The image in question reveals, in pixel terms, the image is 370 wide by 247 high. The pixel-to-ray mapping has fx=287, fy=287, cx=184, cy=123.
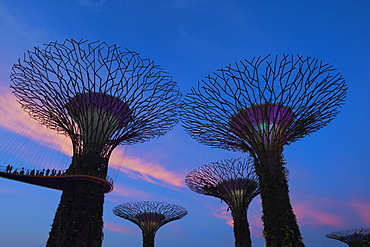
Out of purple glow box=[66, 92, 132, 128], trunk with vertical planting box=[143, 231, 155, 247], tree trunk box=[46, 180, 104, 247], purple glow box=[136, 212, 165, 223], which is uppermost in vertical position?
purple glow box=[66, 92, 132, 128]

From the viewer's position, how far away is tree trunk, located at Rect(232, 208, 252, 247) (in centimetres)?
2220

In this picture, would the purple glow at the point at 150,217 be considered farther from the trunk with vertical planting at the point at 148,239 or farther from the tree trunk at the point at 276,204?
the tree trunk at the point at 276,204

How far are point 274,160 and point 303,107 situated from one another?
3009mm

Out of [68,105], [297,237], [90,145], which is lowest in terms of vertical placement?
[297,237]

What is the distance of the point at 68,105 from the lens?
56.6ft

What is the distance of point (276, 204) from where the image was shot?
41.4 feet

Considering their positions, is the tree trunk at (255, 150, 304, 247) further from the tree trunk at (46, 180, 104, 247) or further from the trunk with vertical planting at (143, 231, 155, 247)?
the trunk with vertical planting at (143, 231, 155, 247)

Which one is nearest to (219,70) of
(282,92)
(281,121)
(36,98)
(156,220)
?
(282,92)

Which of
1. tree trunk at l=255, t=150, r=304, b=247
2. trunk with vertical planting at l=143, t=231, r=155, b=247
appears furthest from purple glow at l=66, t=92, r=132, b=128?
trunk with vertical planting at l=143, t=231, r=155, b=247

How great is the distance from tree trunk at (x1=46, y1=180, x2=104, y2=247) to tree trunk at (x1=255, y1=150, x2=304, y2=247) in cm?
942

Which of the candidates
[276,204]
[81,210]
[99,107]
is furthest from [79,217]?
[276,204]

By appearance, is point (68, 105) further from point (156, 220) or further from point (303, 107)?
point (156, 220)

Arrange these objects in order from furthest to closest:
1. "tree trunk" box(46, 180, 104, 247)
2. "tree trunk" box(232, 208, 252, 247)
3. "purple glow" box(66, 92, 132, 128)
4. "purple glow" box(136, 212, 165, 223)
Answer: "purple glow" box(136, 212, 165, 223), "tree trunk" box(232, 208, 252, 247), "purple glow" box(66, 92, 132, 128), "tree trunk" box(46, 180, 104, 247)

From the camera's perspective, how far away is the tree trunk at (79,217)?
15.4 m
